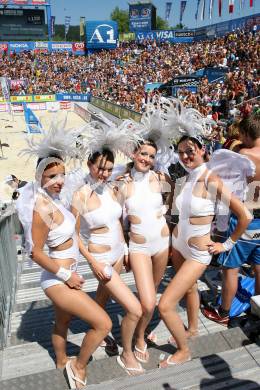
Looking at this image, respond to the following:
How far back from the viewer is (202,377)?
2168 millimetres

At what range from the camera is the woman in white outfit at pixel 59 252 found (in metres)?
2.34

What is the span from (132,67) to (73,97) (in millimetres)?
7845

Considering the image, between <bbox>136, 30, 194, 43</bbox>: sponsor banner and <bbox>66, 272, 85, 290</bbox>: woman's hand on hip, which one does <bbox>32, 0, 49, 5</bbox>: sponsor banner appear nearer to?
<bbox>136, 30, 194, 43</bbox>: sponsor banner

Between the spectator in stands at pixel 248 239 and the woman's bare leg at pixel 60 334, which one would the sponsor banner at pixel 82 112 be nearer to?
the spectator in stands at pixel 248 239

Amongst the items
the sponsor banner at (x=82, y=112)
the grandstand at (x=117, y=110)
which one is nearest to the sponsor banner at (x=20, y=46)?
the grandstand at (x=117, y=110)

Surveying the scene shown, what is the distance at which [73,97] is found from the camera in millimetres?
30219

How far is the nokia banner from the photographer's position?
4769cm

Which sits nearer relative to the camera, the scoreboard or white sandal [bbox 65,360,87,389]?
white sandal [bbox 65,360,87,389]

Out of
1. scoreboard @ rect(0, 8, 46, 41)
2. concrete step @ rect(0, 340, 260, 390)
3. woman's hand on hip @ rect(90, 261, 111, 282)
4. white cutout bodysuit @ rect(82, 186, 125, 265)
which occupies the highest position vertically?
scoreboard @ rect(0, 8, 46, 41)

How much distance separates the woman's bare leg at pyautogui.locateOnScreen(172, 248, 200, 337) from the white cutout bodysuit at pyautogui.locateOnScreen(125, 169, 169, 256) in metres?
0.14

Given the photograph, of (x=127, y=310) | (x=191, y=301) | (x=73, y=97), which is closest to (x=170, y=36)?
(x=73, y=97)

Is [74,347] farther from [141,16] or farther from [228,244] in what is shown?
[141,16]

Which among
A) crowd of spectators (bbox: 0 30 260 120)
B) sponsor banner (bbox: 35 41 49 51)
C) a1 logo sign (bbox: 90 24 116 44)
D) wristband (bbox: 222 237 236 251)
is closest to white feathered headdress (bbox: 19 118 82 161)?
wristband (bbox: 222 237 236 251)

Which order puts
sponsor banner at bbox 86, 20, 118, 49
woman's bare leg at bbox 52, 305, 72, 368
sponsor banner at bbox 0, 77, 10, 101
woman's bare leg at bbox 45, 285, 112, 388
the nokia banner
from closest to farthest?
1. woman's bare leg at bbox 45, 285, 112, 388
2. woman's bare leg at bbox 52, 305, 72, 368
3. sponsor banner at bbox 0, 77, 10, 101
4. sponsor banner at bbox 86, 20, 118, 49
5. the nokia banner
